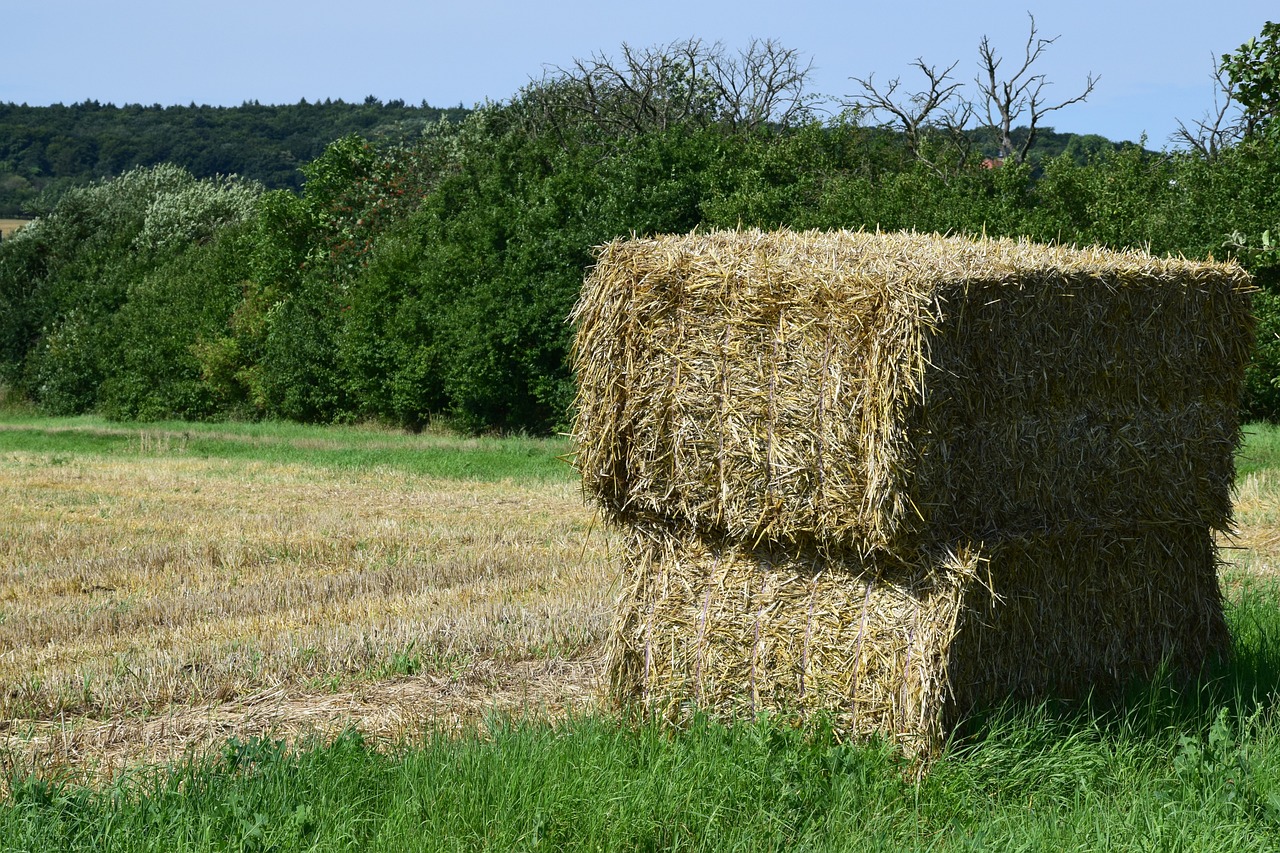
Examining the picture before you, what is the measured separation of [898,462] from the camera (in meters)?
4.89

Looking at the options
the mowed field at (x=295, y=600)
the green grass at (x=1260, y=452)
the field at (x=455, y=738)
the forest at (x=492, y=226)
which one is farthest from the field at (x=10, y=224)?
the green grass at (x=1260, y=452)

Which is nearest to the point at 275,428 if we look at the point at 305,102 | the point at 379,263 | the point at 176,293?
the point at 379,263

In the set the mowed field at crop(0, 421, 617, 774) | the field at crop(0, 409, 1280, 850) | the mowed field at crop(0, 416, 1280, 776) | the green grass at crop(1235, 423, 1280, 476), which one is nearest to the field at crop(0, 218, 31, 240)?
the mowed field at crop(0, 416, 1280, 776)

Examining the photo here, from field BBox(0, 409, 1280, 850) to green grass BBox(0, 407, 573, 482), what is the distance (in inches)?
328

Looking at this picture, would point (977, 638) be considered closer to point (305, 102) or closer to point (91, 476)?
point (91, 476)

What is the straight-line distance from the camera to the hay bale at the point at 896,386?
4.99 m

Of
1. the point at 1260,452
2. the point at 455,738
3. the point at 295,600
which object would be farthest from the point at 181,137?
the point at 455,738

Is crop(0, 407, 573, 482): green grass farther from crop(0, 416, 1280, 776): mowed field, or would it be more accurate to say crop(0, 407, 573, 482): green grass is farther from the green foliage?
the green foliage

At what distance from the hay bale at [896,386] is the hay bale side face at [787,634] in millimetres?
209

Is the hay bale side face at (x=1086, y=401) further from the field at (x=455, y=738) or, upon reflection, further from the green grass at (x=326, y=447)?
the green grass at (x=326, y=447)

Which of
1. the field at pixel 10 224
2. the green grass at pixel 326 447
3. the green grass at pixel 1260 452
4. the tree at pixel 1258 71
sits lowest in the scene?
the green grass at pixel 326 447

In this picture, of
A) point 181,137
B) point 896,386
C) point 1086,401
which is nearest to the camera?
point 896,386

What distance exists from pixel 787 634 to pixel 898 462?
3.46 ft

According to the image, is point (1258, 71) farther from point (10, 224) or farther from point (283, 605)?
point (10, 224)
